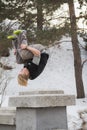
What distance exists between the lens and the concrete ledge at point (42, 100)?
374cm

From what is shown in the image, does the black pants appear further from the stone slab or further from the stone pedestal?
the stone slab

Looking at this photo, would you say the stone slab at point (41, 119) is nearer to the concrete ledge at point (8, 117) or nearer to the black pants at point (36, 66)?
the concrete ledge at point (8, 117)

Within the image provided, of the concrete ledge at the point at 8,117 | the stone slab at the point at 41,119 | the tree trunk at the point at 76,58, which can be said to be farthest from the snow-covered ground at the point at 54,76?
the stone slab at the point at 41,119

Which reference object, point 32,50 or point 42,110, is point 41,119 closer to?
point 42,110

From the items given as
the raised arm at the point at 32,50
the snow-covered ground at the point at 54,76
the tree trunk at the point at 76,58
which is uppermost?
the raised arm at the point at 32,50

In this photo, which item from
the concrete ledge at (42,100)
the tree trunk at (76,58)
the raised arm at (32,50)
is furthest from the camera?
the tree trunk at (76,58)

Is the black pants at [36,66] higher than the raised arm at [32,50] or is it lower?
lower

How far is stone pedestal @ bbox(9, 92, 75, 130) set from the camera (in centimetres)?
378

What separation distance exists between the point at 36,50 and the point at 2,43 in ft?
34.4

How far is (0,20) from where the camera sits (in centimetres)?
1591

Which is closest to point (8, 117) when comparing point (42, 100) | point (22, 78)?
point (42, 100)

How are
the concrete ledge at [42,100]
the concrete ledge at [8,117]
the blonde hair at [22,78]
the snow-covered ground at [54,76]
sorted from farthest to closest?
the snow-covered ground at [54,76] < the concrete ledge at [8,117] < the concrete ledge at [42,100] < the blonde hair at [22,78]

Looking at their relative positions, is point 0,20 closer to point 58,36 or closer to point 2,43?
point 2,43

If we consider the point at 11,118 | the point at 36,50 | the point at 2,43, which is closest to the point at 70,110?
the point at 2,43
